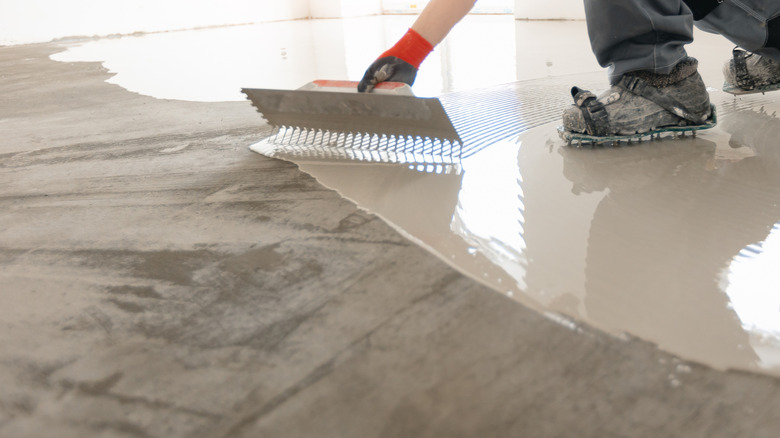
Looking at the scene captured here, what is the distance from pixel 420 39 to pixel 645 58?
58cm

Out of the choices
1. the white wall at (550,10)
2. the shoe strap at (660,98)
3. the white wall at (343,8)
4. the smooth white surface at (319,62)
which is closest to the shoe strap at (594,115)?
the shoe strap at (660,98)

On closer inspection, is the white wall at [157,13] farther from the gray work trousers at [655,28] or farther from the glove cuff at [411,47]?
the glove cuff at [411,47]

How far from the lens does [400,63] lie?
1.53 meters

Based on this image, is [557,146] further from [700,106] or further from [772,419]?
[772,419]

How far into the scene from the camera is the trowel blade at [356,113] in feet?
4.60

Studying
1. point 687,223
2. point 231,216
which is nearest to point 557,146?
point 687,223

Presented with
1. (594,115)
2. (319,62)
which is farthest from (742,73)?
(319,62)

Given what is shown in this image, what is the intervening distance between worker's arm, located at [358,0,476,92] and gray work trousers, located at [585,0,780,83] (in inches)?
13.9

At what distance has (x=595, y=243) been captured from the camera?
0.93 m

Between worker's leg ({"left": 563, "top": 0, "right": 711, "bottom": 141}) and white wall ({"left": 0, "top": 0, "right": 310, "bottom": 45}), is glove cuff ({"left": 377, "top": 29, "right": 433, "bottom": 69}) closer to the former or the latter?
worker's leg ({"left": 563, "top": 0, "right": 711, "bottom": 141})

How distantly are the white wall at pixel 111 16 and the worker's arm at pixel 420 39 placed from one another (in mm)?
7191

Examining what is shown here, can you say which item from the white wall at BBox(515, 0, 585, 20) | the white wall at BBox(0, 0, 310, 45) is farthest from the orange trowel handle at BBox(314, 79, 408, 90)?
the white wall at BBox(0, 0, 310, 45)

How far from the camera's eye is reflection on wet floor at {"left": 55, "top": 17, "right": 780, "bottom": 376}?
73 cm

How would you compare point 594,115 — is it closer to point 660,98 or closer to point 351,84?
point 660,98
